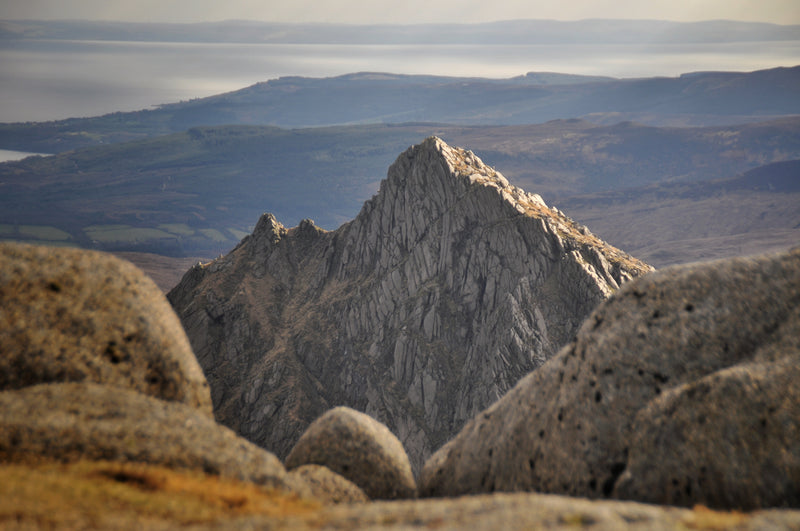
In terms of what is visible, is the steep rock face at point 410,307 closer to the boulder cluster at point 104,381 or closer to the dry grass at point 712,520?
the boulder cluster at point 104,381

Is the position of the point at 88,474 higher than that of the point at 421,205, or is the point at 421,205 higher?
the point at 421,205

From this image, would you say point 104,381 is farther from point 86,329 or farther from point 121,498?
point 121,498

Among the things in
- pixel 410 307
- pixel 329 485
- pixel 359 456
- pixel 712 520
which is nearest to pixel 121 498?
pixel 329 485

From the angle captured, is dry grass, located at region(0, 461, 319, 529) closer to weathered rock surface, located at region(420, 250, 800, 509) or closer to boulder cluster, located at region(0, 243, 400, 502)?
boulder cluster, located at region(0, 243, 400, 502)

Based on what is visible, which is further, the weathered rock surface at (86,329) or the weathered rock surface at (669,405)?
the weathered rock surface at (86,329)

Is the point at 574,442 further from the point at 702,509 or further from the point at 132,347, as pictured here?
the point at 132,347

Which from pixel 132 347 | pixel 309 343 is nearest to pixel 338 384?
pixel 309 343

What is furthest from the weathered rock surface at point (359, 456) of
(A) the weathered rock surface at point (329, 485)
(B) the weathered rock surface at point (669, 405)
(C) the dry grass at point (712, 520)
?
(C) the dry grass at point (712, 520)
